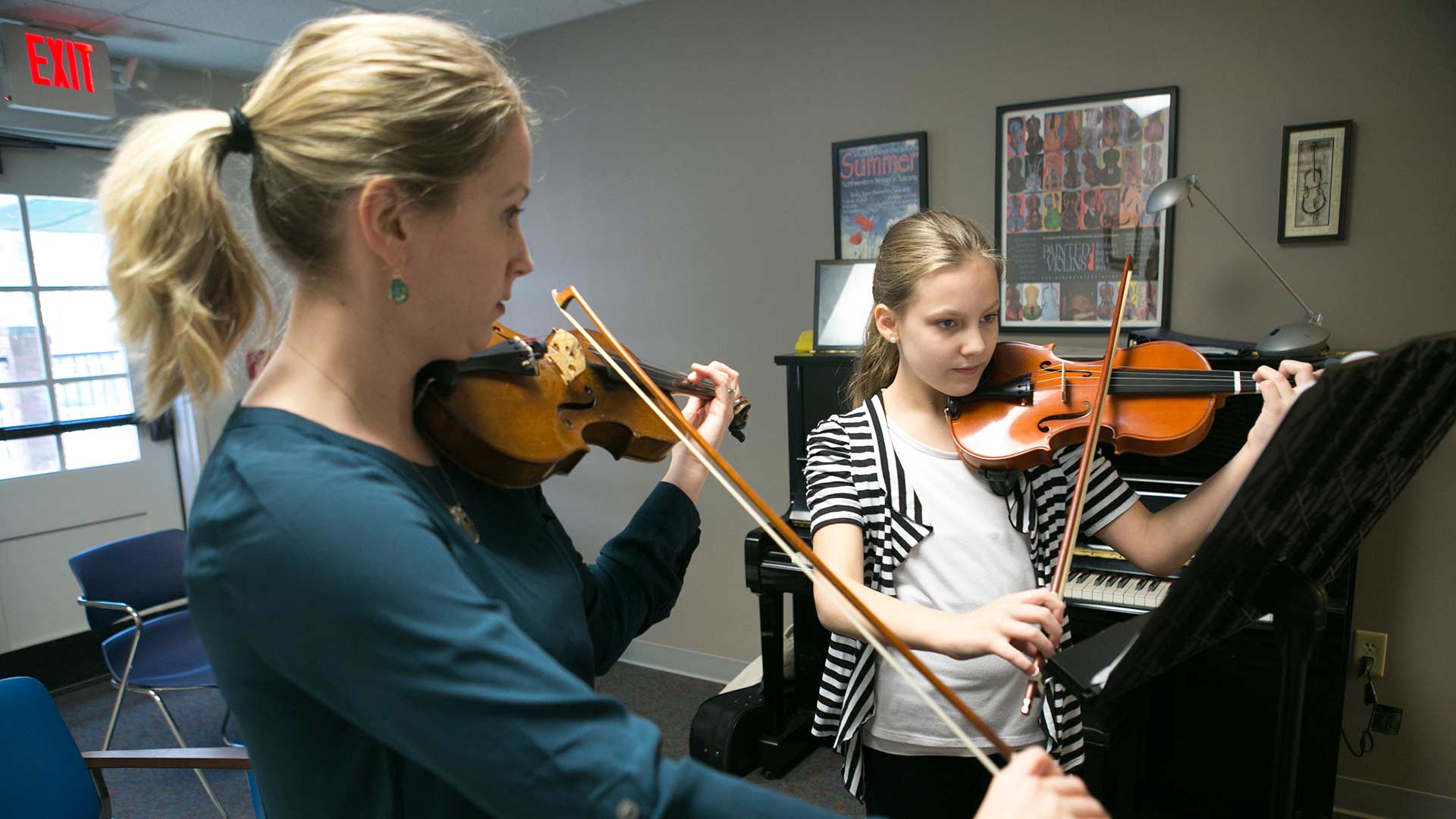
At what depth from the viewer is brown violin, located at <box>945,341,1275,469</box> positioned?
4.42 feet

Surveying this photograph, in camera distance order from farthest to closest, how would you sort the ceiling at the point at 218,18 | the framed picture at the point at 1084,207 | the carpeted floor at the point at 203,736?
the ceiling at the point at 218,18
the carpeted floor at the point at 203,736
the framed picture at the point at 1084,207

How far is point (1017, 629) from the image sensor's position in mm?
906

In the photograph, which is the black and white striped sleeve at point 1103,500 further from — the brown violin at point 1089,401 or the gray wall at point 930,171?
the gray wall at point 930,171

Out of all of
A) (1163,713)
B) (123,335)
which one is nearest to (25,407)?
(123,335)

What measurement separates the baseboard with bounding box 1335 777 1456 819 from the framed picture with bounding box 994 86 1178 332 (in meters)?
1.33

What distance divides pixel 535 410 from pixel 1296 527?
2.58 ft

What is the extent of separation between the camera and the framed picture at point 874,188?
9.12ft

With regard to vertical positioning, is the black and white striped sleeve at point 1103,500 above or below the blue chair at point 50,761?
above

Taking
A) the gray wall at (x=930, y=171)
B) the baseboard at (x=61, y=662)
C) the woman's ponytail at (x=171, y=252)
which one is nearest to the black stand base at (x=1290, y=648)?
the woman's ponytail at (x=171, y=252)

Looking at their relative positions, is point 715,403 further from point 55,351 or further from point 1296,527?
point 55,351

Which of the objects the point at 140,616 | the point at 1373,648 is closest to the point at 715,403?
the point at 1373,648

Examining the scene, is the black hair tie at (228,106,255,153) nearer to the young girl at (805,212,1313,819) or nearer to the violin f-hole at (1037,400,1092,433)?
the young girl at (805,212,1313,819)

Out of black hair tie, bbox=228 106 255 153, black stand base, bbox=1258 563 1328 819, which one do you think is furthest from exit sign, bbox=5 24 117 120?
black stand base, bbox=1258 563 1328 819

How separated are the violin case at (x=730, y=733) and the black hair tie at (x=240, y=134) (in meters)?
1.96
